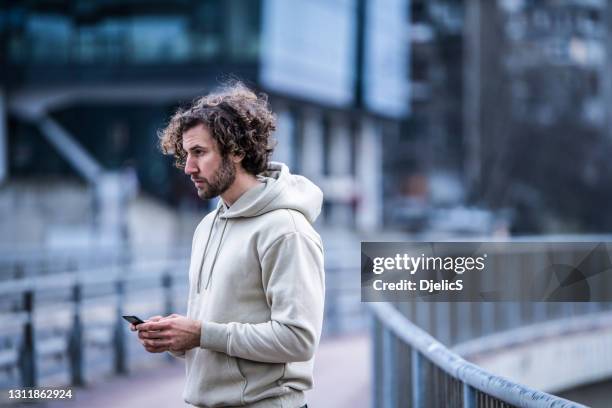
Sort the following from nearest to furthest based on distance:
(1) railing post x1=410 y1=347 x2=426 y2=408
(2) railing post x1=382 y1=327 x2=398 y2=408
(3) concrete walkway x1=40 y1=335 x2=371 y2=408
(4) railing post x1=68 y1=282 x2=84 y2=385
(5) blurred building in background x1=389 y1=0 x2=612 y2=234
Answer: (1) railing post x1=410 y1=347 x2=426 y2=408 → (2) railing post x1=382 y1=327 x2=398 y2=408 → (3) concrete walkway x1=40 y1=335 x2=371 y2=408 → (4) railing post x1=68 y1=282 x2=84 y2=385 → (5) blurred building in background x1=389 y1=0 x2=612 y2=234

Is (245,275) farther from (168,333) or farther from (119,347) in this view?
(119,347)

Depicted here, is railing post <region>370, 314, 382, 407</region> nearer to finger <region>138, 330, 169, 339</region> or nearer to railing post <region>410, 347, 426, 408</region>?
railing post <region>410, 347, 426, 408</region>

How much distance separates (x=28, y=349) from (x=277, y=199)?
6243 millimetres

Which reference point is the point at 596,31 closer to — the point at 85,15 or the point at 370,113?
the point at 370,113

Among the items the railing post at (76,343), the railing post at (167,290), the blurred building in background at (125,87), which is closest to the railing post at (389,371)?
the railing post at (76,343)

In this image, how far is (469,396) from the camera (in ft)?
13.0

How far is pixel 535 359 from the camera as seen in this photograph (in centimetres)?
1420

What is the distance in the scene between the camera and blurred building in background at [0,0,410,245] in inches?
1339

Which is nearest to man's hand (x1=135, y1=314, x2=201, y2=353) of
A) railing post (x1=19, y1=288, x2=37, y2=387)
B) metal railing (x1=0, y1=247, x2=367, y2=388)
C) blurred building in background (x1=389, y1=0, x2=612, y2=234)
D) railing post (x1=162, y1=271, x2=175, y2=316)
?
metal railing (x1=0, y1=247, x2=367, y2=388)

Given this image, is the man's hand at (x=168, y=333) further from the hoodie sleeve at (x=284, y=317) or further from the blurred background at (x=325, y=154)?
the blurred background at (x=325, y=154)

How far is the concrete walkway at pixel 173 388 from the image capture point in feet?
29.3

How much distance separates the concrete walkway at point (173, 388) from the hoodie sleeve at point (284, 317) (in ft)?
17.8

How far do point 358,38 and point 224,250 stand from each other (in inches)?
1660

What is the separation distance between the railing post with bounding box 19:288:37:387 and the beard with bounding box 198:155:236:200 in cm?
606
